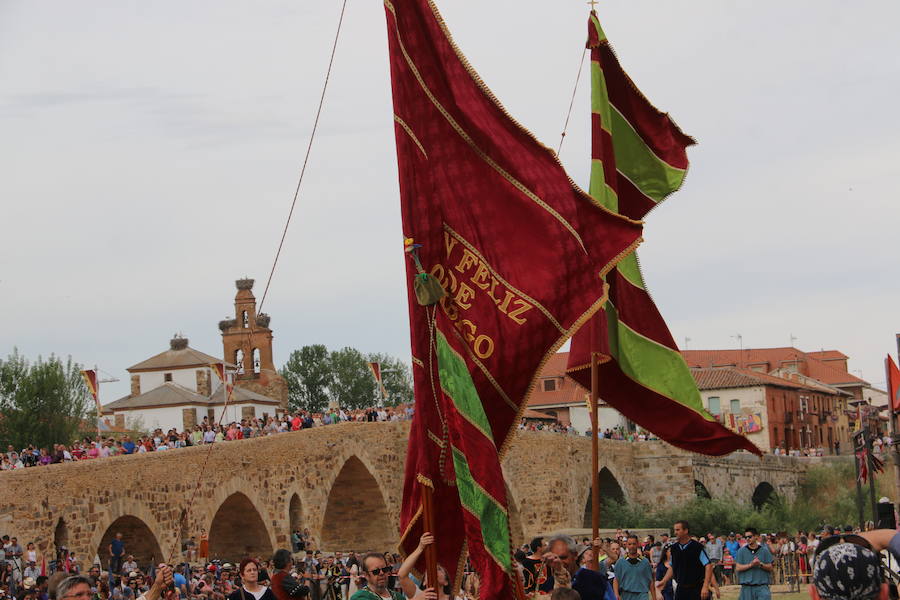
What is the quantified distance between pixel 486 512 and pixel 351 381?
87.0 meters

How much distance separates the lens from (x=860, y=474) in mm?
23188

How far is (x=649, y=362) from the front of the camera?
35.3 ft

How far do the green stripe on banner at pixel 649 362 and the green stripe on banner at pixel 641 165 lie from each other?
1.47 m

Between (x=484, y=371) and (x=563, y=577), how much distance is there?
1529 millimetres

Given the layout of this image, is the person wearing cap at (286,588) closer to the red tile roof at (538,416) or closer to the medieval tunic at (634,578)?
the medieval tunic at (634,578)

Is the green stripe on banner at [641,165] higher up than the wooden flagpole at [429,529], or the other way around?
the green stripe on banner at [641,165]

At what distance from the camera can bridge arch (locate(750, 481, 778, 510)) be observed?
59.0m

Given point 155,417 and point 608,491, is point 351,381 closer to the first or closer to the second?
point 155,417

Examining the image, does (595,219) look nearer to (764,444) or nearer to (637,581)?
(637,581)

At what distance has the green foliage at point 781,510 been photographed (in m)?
47.4

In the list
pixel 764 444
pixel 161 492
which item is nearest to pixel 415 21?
pixel 161 492

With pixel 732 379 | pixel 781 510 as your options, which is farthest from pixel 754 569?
pixel 732 379

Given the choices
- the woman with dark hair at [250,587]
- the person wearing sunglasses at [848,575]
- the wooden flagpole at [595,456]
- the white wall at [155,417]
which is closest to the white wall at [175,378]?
the white wall at [155,417]

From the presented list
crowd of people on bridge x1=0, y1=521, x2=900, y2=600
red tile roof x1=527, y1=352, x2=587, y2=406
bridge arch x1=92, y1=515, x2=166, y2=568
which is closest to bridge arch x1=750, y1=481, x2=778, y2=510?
red tile roof x1=527, y1=352, x2=587, y2=406
